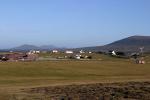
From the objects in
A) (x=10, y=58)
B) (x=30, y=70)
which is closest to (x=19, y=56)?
(x=10, y=58)

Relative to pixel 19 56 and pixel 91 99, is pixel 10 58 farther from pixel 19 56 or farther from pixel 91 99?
pixel 91 99

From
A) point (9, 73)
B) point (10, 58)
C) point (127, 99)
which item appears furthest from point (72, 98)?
point (10, 58)

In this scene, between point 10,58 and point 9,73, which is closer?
point 9,73

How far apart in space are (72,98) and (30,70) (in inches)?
1762

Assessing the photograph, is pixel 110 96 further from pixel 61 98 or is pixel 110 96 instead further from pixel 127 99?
pixel 61 98

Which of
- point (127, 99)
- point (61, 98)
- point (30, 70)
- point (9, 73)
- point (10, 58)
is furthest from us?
point (10, 58)

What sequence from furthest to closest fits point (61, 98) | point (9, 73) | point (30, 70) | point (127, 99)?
point (30, 70) → point (9, 73) → point (61, 98) → point (127, 99)

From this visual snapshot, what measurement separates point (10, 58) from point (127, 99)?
92347 millimetres

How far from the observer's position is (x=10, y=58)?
367 feet

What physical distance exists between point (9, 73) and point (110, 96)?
41631mm

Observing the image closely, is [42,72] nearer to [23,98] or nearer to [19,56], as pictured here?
[23,98]

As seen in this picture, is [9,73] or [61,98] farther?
[9,73]

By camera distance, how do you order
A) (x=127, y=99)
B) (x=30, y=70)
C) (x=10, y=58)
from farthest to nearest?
(x=10, y=58), (x=30, y=70), (x=127, y=99)

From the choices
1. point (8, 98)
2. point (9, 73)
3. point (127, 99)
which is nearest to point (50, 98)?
point (8, 98)
